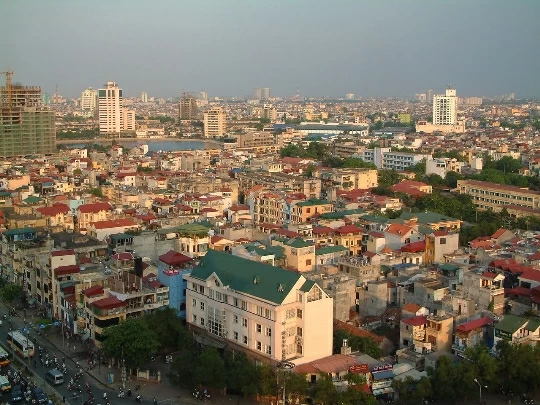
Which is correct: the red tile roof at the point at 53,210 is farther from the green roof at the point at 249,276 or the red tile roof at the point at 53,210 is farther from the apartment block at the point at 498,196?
the apartment block at the point at 498,196

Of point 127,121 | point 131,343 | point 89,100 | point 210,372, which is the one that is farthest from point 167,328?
point 89,100

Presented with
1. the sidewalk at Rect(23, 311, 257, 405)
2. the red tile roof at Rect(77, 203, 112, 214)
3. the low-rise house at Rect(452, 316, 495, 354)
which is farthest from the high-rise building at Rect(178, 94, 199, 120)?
the low-rise house at Rect(452, 316, 495, 354)

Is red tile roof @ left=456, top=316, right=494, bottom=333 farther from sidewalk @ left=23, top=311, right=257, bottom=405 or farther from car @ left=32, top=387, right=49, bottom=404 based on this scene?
car @ left=32, top=387, right=49, bottom=404

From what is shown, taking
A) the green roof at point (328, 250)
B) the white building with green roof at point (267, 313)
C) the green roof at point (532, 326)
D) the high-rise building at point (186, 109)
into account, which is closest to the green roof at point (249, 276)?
the white building with green roof at point (267, 313)

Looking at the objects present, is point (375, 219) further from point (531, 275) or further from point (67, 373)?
point (67, 373)

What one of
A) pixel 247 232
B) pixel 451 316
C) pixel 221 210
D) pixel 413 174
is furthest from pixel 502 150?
pixel 451 316
